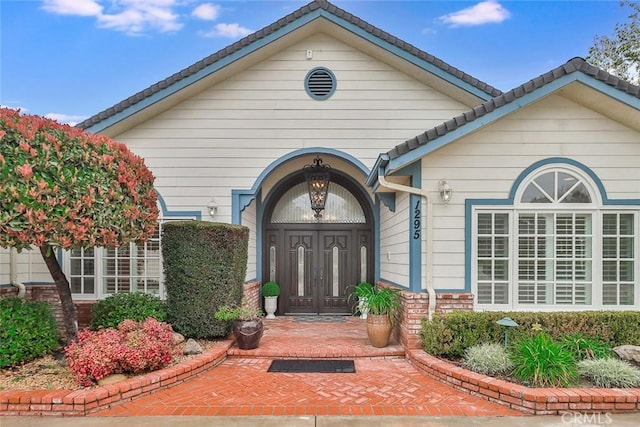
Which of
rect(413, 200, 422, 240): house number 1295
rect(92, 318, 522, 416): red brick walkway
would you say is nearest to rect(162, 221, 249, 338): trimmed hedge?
rect(92, 318, 522, 416): red brick walkway

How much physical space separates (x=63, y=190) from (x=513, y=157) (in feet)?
21.5

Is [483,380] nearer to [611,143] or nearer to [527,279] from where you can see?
[527,279]

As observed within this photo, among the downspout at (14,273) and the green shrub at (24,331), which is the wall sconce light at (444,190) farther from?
the downspout at (14,273)

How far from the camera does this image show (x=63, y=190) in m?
5.24

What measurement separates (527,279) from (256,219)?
6.11m

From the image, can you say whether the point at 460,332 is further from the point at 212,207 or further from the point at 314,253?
the point at 212,207

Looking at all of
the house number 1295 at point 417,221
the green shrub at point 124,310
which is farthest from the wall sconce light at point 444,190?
the green shrub at point 124,310

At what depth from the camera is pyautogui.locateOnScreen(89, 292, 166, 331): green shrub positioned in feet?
22.5

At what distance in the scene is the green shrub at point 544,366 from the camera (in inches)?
190

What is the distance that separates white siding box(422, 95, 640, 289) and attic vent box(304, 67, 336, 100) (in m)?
3.24

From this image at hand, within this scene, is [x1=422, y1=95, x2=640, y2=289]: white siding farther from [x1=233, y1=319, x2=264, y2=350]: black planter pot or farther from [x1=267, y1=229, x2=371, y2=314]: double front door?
[x1=267, y1=229, x2=371, y2=314]: double front door

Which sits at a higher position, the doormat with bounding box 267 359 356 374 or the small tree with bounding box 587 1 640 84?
the small tree with bounding box 587 1 640 84

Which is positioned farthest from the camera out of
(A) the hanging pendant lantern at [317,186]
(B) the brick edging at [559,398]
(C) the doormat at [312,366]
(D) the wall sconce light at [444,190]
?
(A) the hanging pendant lantern at [317,186]

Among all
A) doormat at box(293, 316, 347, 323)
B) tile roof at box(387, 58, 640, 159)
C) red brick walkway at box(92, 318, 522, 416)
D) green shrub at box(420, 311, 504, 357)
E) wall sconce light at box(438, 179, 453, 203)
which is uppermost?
tile roof at box(387, 58, 640, 159)
